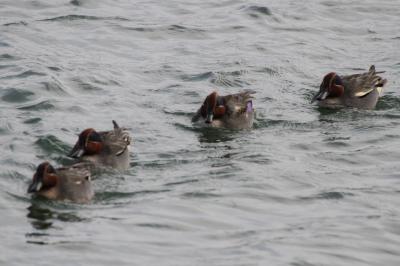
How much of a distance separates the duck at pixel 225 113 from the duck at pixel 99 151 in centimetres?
281

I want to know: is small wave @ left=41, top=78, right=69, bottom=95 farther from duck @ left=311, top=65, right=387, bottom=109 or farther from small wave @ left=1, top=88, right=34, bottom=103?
duck @ left=311, top=65, right=387, bottom=109

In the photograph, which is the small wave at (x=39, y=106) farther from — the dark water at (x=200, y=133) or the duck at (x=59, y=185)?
the duck at (x=59, y=185)

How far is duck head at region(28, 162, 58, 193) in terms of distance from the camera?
46.3 feet

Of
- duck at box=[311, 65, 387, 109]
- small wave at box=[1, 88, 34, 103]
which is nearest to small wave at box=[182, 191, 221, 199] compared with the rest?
small wave at box=[1, 88, 34, 103]

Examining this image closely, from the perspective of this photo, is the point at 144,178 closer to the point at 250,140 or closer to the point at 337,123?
the point at 250,140

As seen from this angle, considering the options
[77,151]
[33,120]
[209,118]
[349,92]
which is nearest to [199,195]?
[77,151]

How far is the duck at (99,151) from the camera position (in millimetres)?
15891

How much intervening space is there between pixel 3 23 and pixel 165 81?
17.2 feet

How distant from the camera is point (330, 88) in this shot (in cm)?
2052

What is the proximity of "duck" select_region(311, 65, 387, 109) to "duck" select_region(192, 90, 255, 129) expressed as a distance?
2.04 meters

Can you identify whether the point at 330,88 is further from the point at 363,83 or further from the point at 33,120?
the point at 33,120

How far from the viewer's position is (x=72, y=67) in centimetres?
2178

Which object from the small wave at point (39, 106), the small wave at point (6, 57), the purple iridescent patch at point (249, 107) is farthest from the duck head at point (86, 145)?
the small wave at point (6, 57)

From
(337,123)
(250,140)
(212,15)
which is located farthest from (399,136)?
(212,15)
